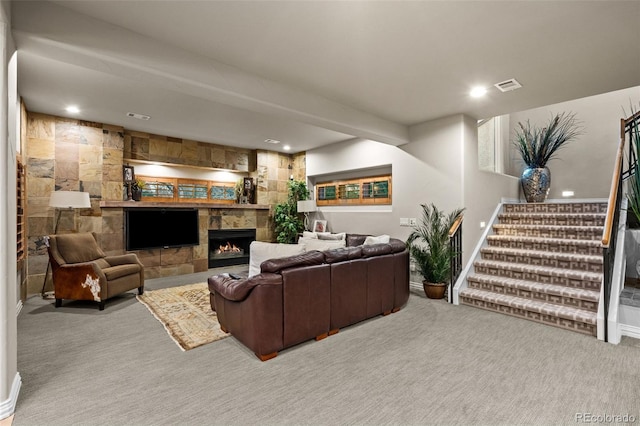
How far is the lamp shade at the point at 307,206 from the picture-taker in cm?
709

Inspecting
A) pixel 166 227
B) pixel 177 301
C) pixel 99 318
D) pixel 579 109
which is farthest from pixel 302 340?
pixel 579 109

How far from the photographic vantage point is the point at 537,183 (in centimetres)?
577

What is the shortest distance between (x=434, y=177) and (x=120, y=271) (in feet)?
16.3

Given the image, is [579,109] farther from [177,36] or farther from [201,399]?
[201,399]

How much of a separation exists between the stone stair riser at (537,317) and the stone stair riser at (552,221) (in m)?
2.05

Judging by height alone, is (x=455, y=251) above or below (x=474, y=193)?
below

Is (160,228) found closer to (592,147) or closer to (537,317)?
(537,317)

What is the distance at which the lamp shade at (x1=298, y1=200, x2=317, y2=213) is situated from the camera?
709 centimetres

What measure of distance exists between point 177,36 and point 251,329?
2.66m

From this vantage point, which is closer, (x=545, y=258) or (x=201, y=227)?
(x=545, y=258)

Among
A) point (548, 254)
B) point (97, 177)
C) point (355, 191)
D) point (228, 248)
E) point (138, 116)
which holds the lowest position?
point (228, 248)

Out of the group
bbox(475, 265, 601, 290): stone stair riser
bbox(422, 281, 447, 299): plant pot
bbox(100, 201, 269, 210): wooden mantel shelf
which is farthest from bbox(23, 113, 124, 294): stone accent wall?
bbox(475, 265, 601, 290): stone stair riser

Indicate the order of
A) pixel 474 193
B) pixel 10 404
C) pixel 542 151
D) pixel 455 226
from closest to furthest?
pixel 10 404, pixel 455 226, pixel 474 193, pixel 542 151

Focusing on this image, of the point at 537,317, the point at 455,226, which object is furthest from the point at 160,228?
the point at 537,317
